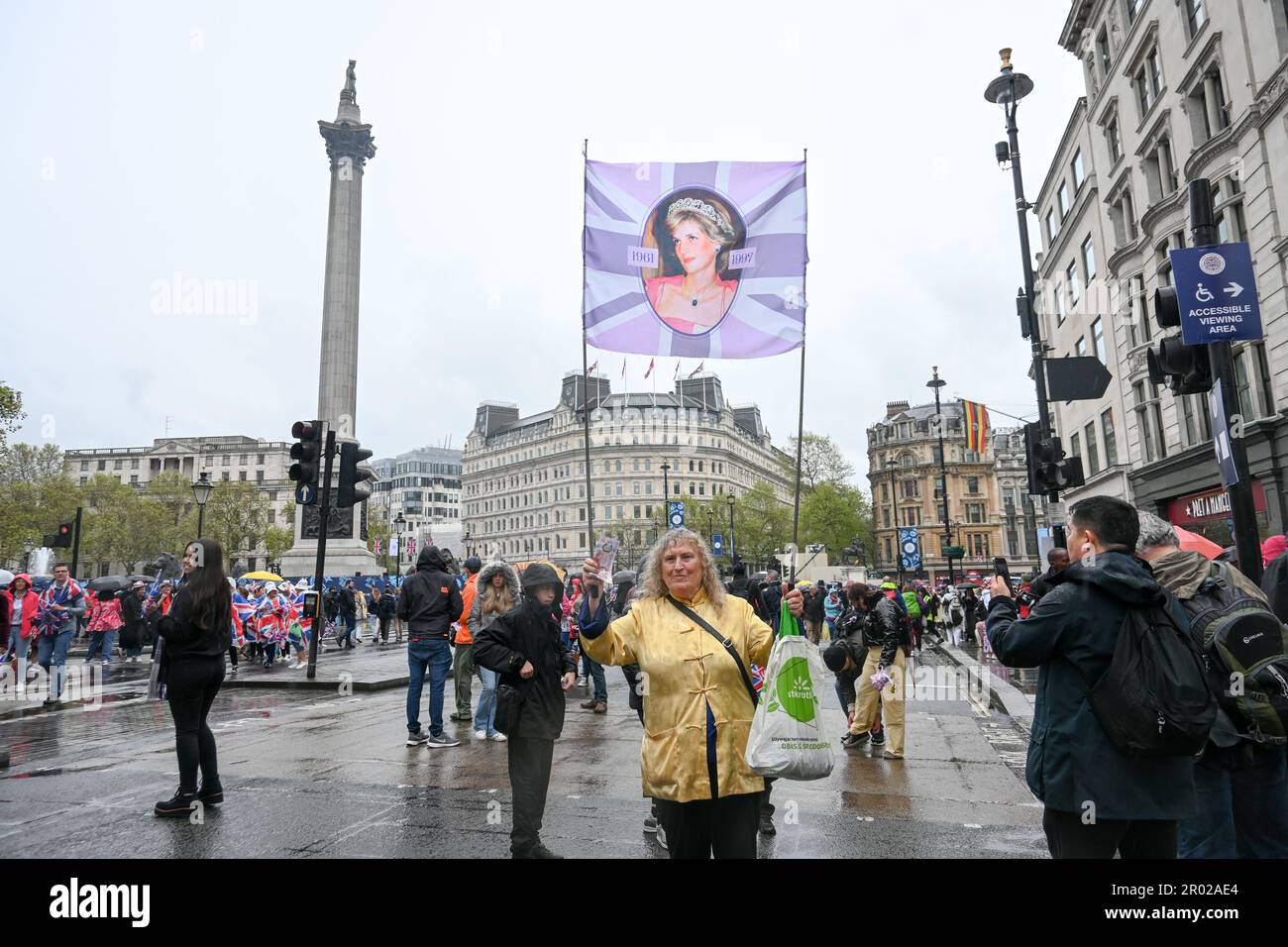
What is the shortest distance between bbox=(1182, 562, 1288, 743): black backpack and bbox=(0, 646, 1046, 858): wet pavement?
78.9 inches

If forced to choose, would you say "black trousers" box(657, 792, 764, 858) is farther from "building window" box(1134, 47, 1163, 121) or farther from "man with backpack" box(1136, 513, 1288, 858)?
"building window" box(1134, 47, 1163, 121)

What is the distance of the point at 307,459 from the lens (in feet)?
45.0

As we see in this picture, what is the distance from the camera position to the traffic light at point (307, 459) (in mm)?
13492

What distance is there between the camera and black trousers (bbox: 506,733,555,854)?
4609mm

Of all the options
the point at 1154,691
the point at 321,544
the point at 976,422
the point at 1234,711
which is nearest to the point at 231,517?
the point at 321,544

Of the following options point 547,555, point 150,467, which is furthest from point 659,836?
point 150,467

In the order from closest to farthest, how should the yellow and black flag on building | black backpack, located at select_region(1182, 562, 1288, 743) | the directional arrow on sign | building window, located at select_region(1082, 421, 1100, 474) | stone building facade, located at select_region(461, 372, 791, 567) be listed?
black backpack, located at select_region(1182, 562, 1288, 743) < the directional arrow on sign < the yellow and black flag on building < building window, located at select_region(1082, 421, 1100, 474) < stone building facade, located at select_region(461, 372, 791, 567)

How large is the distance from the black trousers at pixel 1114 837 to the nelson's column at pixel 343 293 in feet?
126

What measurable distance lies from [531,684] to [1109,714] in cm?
312

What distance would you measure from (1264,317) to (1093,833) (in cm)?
2151

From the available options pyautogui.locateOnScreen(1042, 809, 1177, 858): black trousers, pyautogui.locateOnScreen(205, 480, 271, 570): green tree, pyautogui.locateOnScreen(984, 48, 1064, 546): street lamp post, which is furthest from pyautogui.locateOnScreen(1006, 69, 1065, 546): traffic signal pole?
pyautogui.locateOnScreen(205, 480, 271, 570): green tree

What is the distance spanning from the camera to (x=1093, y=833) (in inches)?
116

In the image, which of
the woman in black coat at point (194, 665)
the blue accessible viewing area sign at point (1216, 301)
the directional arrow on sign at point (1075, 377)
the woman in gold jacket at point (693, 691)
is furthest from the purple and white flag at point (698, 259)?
the directional arrow on sign at point (1075, 377)
